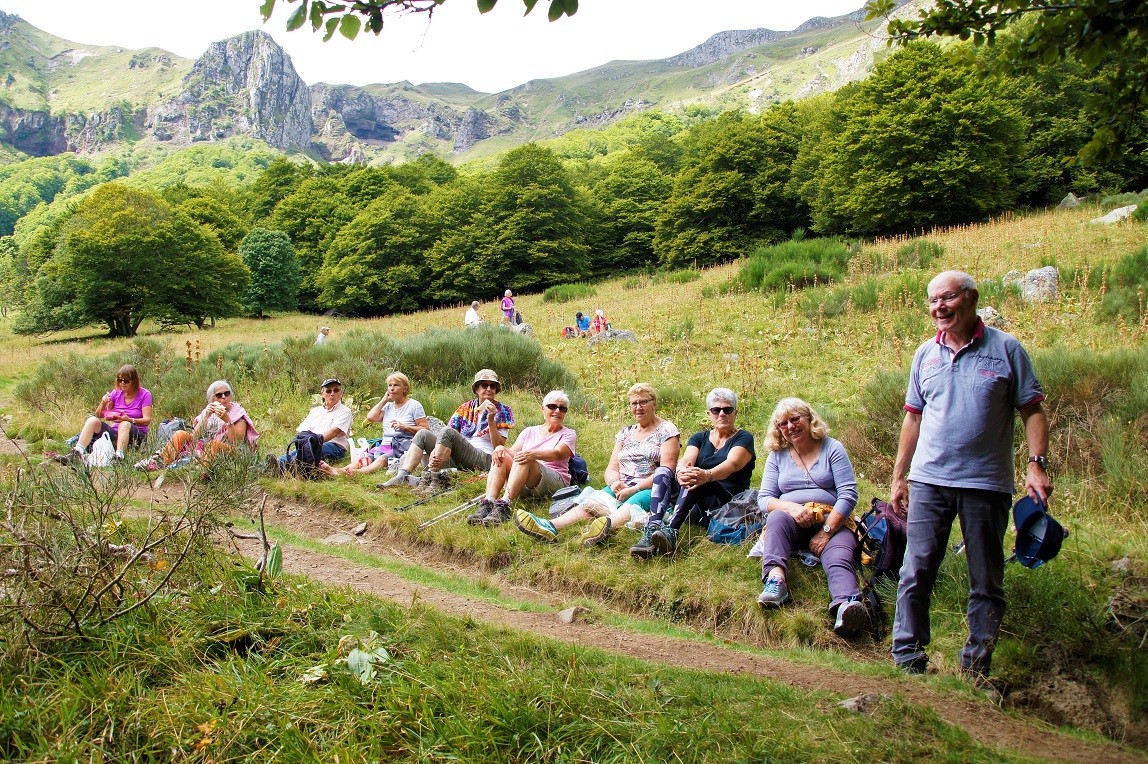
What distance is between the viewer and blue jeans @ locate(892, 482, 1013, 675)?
12.5 feet

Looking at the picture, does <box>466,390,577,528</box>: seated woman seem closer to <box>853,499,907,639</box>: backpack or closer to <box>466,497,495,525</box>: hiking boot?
<box>466,497,495,525</box>: hiking boot

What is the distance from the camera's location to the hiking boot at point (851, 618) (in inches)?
179

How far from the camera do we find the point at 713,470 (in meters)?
5.94

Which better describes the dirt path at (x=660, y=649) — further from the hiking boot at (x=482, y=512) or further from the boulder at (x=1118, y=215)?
the boulder at (x=1118, y=215)

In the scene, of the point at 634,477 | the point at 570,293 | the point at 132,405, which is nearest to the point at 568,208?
the point at 570,293

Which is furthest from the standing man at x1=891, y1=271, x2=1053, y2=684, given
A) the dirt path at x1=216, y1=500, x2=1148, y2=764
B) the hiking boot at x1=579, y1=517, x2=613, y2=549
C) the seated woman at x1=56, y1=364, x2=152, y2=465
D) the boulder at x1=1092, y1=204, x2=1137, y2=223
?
the boulder at x1=1092, y1=204, x2=1137, y2=223

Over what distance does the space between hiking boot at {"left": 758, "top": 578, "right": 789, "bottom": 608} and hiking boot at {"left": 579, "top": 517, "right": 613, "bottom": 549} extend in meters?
1.50

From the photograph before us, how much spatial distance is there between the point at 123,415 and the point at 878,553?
27.3ft

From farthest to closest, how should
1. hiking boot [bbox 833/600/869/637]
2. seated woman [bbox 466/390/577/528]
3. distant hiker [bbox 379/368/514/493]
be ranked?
distant hiker [bbox 379/368/514/493], seated woman [bbox 466/390/577/528], hiking boot [bbox 833/600/869/637]

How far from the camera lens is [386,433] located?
9.11 m

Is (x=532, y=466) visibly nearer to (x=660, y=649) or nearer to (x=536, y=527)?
(x=536, y=527)

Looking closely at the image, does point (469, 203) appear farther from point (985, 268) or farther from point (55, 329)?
point (985, 268)

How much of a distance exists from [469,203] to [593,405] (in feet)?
143

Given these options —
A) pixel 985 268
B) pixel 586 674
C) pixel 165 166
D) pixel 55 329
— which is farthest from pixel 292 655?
pixel 165 166
